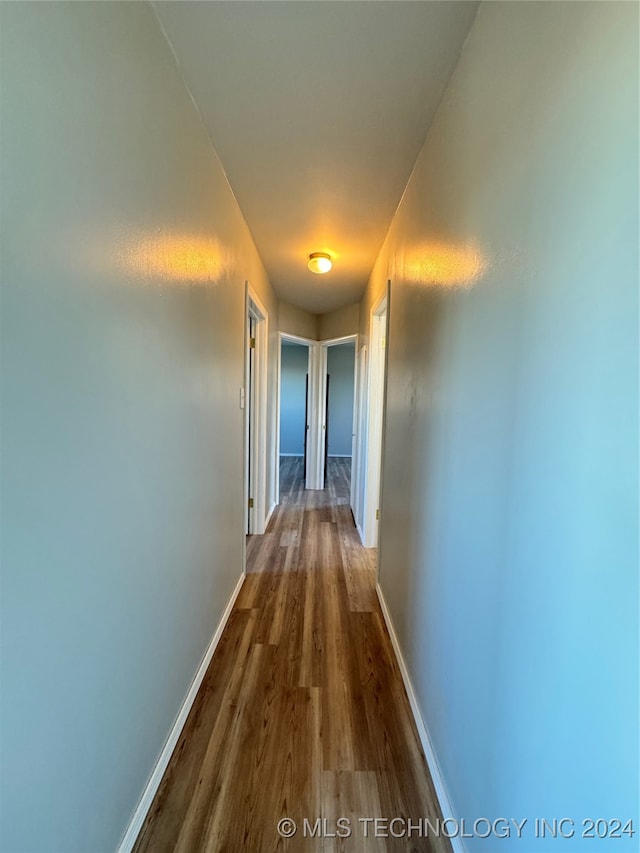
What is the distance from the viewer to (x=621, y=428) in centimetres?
53

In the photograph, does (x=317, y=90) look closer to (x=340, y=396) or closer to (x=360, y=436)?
(x=360, y=436)

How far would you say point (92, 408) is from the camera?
32.6 inches

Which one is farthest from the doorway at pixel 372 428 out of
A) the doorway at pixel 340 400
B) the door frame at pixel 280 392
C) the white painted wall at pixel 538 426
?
the doorway at pixel 340 400

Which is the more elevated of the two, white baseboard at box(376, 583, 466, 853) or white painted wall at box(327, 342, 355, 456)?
white painted wall at box(327, 342, 355, 456)

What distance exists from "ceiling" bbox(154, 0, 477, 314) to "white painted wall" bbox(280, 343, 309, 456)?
17.9 feet

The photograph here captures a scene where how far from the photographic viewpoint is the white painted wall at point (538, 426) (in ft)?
1.75

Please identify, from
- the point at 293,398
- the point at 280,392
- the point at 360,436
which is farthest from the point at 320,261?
the point at 293,398

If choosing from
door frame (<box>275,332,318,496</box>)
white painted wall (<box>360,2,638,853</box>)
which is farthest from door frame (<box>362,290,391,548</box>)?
white painted wall (<box>360,2,638,853</box>)

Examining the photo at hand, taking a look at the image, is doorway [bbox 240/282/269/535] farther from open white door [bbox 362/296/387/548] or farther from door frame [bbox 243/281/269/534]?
open white door [bbox 362/296/387/548]

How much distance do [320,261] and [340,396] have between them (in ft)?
17.4

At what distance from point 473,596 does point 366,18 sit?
169 cm

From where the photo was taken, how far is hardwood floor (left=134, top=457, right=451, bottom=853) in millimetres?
1103

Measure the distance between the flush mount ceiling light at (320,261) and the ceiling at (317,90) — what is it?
1.82 feet

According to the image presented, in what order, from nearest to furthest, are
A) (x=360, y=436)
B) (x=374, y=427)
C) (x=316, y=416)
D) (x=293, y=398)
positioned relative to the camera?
(x=374, y=427) → (x=360, y=436) → (x=316, y=416) → (x=293, y=398)
